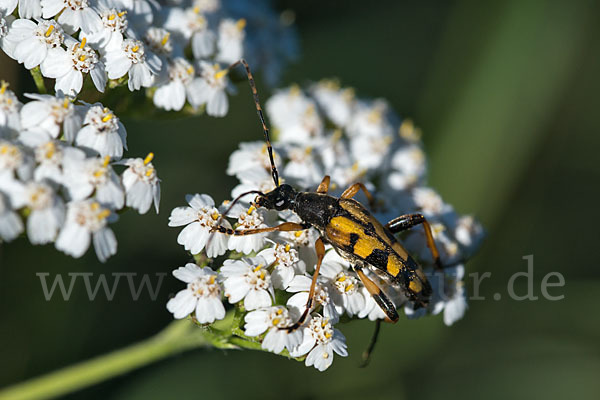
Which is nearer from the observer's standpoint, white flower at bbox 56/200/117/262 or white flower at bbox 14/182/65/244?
white flower at bbox 14/182/65/244

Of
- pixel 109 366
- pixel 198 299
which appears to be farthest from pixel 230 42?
pixel 109 366

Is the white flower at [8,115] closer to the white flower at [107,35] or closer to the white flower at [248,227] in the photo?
the white flower at [107,35]

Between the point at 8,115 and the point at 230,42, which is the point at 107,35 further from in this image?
the point at 230,42

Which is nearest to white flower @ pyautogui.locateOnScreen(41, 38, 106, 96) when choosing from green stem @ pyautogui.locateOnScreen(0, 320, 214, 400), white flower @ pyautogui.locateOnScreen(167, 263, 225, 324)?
white flower @ pyautogui.locateOnScreen(167, 263, 225, 324)

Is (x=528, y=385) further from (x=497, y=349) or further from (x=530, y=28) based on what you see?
A: (x=530, y=28)

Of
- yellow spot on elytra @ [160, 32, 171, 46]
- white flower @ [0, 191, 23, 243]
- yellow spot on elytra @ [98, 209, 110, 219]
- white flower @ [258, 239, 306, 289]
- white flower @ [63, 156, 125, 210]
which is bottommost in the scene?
white flower @ [258, 239, 306, 289]

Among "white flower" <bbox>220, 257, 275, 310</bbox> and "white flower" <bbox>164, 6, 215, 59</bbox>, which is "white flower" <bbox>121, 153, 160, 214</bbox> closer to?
"white flower" <bbox>220, 257, 275, 310</bbox>
